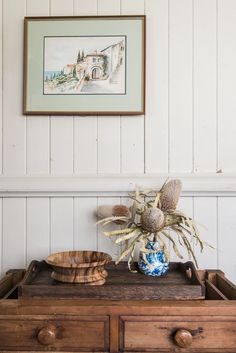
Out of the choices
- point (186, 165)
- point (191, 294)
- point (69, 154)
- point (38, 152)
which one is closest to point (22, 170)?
point (38, 152)

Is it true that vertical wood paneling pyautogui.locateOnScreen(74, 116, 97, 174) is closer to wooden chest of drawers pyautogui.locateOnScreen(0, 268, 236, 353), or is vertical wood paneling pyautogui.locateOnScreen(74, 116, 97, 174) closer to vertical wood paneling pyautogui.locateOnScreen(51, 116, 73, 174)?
vertical wood paneling pyautogui.locateOnScreen(51, 116, 73, 174)

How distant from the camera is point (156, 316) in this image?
33.6 inches

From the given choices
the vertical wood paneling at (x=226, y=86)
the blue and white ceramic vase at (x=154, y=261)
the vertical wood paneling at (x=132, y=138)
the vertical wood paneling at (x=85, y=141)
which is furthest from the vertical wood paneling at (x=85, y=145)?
the vertical wood paneling at (x=226, y=86)

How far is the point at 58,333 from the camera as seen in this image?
86 centimetres

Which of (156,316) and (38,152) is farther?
(38,152)

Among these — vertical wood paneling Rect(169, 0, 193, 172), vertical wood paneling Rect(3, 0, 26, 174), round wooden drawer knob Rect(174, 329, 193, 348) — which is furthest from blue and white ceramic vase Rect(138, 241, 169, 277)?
vertical wood paneling Rect(3, 0, 26, 174)

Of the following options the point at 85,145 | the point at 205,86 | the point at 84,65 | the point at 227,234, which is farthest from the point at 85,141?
→ the point at 227,234

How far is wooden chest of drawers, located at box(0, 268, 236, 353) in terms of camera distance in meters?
0.85

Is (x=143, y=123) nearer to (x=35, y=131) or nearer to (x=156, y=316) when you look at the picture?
(x=35, y=131)

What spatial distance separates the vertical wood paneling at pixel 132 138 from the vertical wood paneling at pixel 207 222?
0.88ft

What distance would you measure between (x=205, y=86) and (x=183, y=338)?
0.90 m

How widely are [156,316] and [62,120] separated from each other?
0.79 metres

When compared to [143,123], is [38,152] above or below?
below

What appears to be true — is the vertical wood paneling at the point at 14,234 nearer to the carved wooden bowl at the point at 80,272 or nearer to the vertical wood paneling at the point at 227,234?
the carved wooden bowl at the point at 80,272
